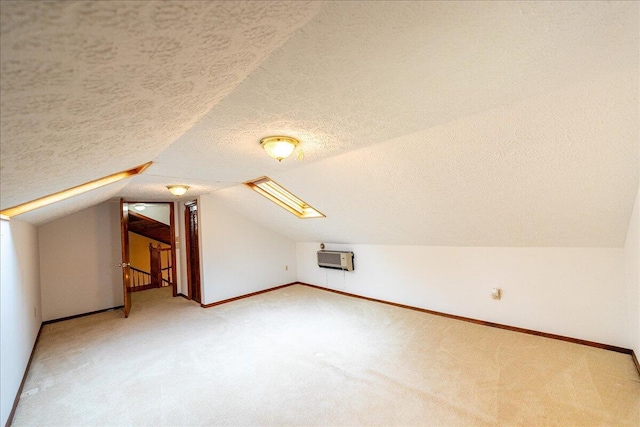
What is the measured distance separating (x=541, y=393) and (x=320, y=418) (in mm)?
1653

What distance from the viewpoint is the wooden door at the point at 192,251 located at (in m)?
5.11

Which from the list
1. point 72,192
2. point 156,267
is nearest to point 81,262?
point 156,267

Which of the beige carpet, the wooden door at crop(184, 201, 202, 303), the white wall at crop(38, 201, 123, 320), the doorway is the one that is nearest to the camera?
the beige carpet

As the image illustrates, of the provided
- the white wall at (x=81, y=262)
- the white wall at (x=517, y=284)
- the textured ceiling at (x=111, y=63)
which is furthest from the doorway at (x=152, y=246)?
the textured ceiling at (x=111, y=63)

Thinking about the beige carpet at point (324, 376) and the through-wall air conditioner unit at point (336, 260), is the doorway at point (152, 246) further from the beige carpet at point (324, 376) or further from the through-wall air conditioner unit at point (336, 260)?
the through-wall air conditioner unit at point (336, 260)

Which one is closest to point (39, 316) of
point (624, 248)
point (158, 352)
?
point (158, 352)

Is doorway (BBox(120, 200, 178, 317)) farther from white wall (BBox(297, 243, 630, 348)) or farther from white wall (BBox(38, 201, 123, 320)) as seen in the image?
white wall (BBox(297, 243, 630, 348))

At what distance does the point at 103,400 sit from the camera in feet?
7.57

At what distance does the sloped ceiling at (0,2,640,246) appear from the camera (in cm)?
62

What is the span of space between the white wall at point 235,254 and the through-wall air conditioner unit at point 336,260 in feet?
3.36

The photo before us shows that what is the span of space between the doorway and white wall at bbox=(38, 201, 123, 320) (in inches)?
22.2

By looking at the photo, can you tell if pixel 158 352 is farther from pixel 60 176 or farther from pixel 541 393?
pixel 541 393

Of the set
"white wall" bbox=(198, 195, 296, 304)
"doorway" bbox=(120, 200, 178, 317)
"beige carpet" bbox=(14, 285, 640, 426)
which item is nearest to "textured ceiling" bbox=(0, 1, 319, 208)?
"beige carpet" bbox=(14, 285, 640, 426)

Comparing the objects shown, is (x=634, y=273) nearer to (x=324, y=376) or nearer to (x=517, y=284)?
(x=517, y=284)
